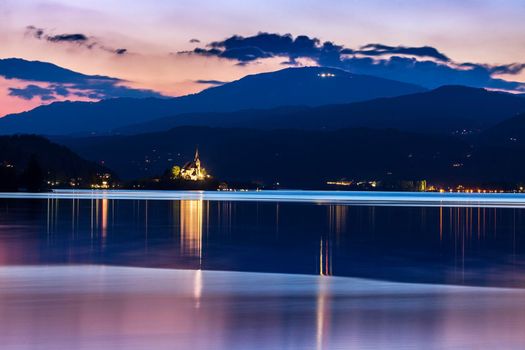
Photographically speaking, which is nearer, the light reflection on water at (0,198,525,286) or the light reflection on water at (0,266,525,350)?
the light reflection on water at (0,266,525,350)

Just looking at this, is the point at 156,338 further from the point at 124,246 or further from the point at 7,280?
the point at 124,246

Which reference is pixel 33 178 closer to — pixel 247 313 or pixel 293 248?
pixel 293 248

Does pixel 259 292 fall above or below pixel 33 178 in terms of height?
below

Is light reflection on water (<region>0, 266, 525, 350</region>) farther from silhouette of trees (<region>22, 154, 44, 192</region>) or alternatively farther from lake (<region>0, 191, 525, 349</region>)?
silhouette of trees (<region>22, 154, 44, 192</region>)

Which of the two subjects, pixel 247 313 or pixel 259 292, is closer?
pixel 247 313

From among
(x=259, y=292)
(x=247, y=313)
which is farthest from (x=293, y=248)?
(x=247, y=313)

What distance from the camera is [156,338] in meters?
12.8

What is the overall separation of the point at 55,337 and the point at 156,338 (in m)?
1.60

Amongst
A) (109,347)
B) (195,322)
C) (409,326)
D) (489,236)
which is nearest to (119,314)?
(195,322)

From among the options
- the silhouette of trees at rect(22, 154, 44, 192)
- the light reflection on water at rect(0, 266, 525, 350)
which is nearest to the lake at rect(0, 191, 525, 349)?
the light reflection on water at rect(0, 266, 525, 350)

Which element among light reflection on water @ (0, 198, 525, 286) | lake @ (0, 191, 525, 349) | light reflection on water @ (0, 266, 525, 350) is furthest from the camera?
light reflection on water @ (0, 198, 525, 286)

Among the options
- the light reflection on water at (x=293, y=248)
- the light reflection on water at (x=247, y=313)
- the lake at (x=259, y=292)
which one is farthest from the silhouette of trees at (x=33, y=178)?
the light reflection on water at (x=247, y=313)

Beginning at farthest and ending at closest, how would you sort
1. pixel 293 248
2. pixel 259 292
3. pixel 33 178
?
pixel 33 178, pixel 293 248, pixel 259 292

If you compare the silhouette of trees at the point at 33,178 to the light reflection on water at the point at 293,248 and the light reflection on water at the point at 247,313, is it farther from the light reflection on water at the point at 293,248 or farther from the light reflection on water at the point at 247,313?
the light reflection on water at the point at 247,313
